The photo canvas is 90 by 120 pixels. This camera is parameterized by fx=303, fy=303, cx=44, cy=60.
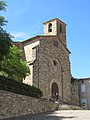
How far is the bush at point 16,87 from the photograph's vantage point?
23789 millimetres

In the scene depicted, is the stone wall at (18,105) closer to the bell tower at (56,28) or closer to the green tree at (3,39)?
the green tree at (3,39)

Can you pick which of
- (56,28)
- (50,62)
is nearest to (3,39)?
(50,62)

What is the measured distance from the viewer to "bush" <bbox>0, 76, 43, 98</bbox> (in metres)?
23.8

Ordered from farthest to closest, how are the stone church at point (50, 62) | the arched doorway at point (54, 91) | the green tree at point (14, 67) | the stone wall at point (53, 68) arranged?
the arched doorway at point (54, 91)
the stone wall at point (53, 68)
the stone church at point (50, 62)
the green tree at point (14, 67)

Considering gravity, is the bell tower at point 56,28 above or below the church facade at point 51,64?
above

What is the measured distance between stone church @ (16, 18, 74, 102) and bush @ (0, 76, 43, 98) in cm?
774

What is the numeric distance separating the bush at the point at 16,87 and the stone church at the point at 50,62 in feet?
25.4

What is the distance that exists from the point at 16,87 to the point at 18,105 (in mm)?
1608

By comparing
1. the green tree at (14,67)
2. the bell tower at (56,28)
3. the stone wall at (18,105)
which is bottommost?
the stone wall at (18,105)

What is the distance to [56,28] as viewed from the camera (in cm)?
4406

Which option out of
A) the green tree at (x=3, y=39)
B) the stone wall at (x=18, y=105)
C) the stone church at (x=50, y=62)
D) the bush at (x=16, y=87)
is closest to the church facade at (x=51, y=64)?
the stone church at (x=50, y=62)

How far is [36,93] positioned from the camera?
28750mm

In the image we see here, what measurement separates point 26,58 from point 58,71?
5065 mm

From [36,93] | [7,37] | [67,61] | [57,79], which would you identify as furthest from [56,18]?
[7,37]
